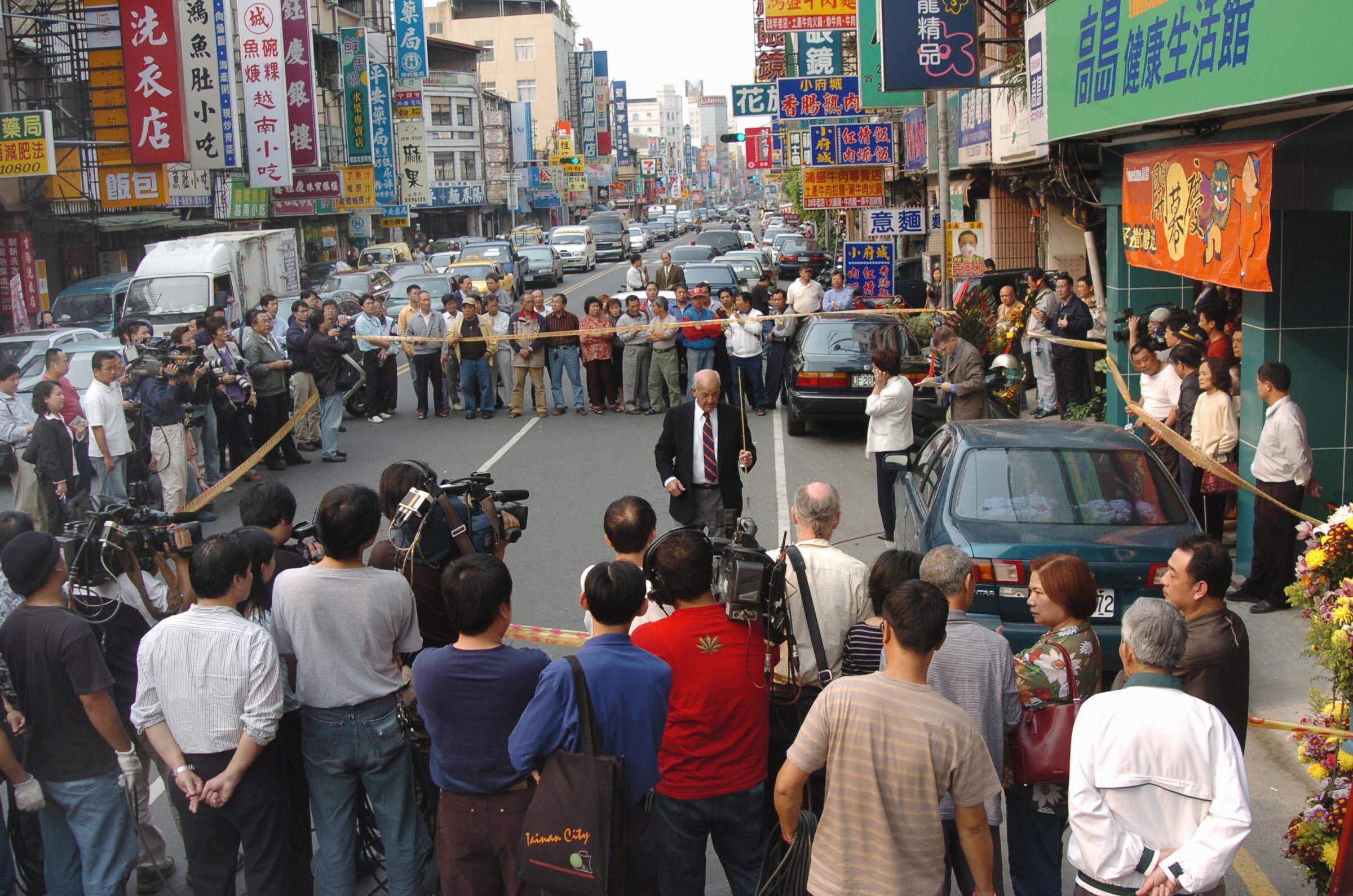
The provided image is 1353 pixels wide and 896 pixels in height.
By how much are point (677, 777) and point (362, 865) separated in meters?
1.84

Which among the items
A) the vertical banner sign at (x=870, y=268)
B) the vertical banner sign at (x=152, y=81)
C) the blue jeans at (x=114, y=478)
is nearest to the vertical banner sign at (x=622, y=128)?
the vertical banner sign at (x=152, y=81)

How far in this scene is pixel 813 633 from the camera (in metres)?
4.51

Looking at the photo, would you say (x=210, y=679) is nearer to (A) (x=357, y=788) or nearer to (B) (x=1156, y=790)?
(A) (x=357, y=788)

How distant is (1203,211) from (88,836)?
28.1 ft

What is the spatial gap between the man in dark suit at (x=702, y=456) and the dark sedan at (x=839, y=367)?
6453mm

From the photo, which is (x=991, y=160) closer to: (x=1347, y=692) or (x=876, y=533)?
(x=876, y=533)

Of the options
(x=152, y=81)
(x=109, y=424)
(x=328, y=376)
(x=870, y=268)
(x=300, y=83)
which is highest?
(x=300, y=83)

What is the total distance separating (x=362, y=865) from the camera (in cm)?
527

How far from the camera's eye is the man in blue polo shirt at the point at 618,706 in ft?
12.5

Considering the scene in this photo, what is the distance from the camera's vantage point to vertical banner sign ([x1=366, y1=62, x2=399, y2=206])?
4528 centimetres

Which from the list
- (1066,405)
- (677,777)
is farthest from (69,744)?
(1066,405)

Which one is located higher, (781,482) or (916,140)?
(916,140)

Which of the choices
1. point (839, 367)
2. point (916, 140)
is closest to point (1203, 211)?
point (839, 367)

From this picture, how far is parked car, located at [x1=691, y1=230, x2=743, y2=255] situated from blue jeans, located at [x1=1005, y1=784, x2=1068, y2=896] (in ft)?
132
